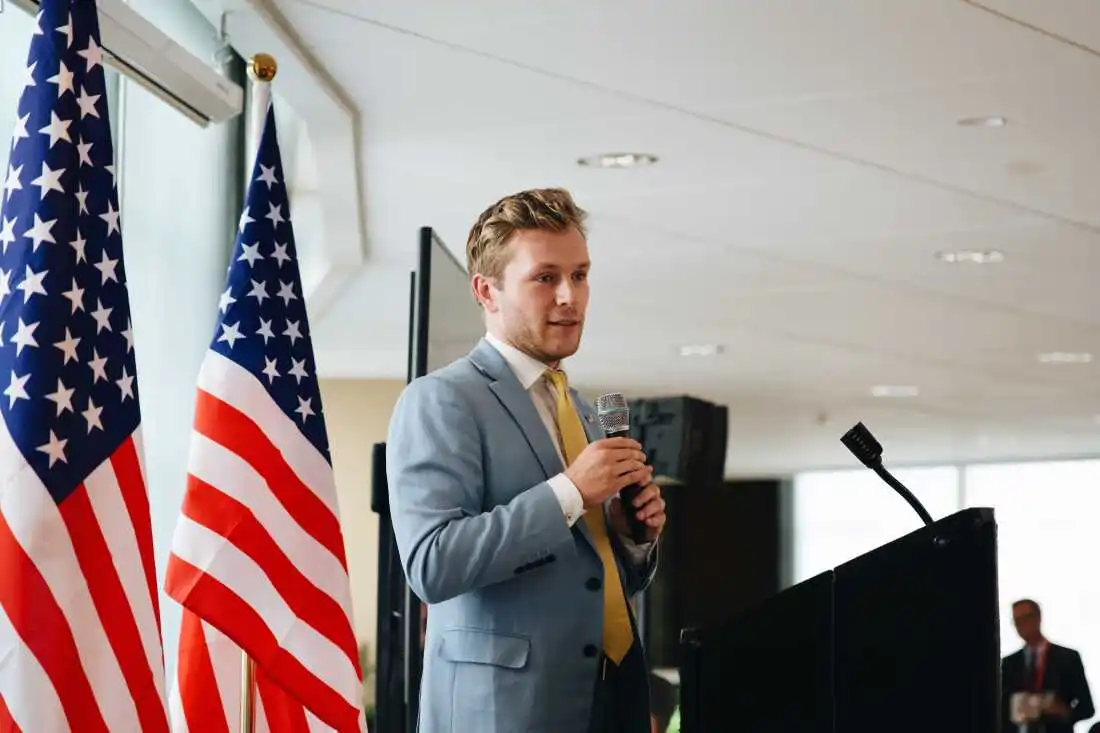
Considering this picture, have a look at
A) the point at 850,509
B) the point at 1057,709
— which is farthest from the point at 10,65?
the point at 850,509

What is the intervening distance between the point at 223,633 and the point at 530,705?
642 millimetres

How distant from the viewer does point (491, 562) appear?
2.00 meters

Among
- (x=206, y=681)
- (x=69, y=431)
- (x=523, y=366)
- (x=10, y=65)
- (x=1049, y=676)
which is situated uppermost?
(x=10, y=65)

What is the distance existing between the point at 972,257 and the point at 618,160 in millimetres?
2289

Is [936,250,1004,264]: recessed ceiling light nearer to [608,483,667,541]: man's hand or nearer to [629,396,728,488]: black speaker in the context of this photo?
[629,396,728,488]: black speaker

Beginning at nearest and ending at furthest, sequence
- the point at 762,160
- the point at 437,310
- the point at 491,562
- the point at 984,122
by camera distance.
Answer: the point at 491,562 < the point at 437,310 < the point at 984,122 < the point at 762,160

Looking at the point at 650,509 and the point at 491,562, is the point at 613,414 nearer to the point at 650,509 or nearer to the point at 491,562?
the point at 650,509

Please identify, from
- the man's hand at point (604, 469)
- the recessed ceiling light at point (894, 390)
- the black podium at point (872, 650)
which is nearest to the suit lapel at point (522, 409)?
the man's hand at point (604, 469)

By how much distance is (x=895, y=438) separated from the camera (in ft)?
49.9

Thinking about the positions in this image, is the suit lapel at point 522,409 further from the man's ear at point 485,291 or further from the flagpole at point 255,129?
the flagpole at point 255,129

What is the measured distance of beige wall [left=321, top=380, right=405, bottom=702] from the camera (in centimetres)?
1080

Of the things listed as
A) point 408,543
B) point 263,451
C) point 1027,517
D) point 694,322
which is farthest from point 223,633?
point 1027,517

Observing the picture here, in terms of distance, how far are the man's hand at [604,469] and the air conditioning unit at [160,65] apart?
146 centimetres

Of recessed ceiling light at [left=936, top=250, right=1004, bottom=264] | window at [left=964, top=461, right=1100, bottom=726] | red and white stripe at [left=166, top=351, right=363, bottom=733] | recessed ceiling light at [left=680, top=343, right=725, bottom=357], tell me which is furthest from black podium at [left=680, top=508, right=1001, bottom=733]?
window at [left=964, top=461, right=1100, bottom=726]
